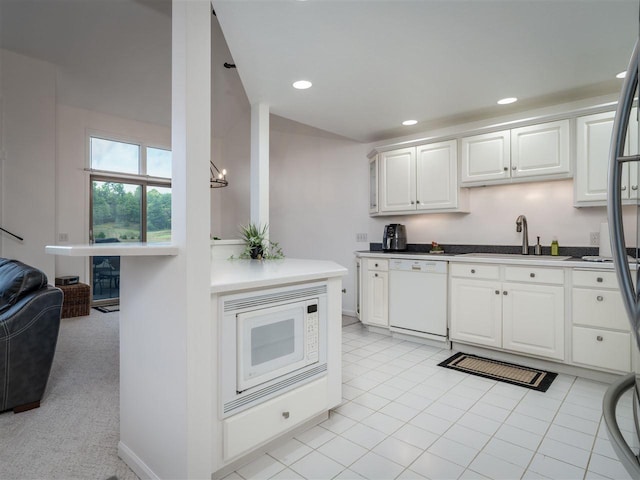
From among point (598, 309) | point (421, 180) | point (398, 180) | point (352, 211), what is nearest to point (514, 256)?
point (598, 309)

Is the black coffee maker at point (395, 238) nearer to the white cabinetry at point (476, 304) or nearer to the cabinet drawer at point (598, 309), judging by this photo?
the white cabinetry at point (476, 304)

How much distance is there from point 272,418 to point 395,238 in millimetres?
2807

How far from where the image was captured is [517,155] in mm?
3334

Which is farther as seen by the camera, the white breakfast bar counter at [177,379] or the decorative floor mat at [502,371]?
the decorative floor mat at [502,371]

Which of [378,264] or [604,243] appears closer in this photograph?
[604,243]

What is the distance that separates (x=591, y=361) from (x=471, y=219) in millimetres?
1699

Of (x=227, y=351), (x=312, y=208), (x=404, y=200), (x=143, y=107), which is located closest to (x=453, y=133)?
(x=404, y=200)

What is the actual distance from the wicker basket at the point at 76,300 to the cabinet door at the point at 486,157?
16.2 ft

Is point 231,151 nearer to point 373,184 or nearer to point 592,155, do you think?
point 373,184

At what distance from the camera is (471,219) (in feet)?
12.8

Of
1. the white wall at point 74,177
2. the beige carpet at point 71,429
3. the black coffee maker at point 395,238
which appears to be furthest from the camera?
the white wall at point 74,177

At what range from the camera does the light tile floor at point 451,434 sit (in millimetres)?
1719

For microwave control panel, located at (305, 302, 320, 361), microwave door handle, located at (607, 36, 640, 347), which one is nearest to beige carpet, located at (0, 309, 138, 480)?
→ microwave control panel, located at (305, 302, 320, 361)

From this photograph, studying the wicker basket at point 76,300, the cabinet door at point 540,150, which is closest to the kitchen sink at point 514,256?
the cabinet door at point 540,150
